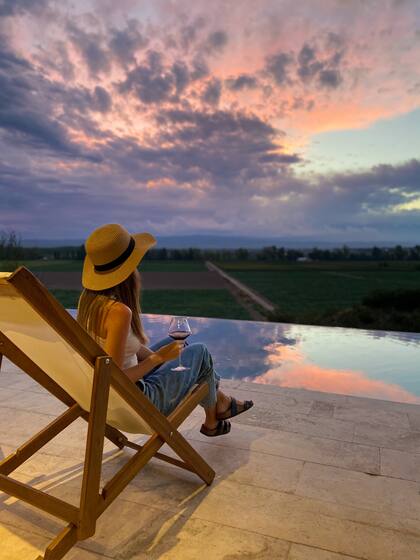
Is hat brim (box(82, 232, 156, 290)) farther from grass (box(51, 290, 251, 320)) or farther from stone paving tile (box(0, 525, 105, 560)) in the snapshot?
grass (box(51, 290, 251, 320))

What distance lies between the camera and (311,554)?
5.30 feet

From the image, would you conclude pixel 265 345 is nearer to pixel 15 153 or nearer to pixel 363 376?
pixel 363 376

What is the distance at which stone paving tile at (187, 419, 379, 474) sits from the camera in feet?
7.59

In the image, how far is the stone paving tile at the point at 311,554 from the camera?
1.60m

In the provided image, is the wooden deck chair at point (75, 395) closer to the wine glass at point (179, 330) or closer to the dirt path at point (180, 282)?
the wine glass at point (179, 330)

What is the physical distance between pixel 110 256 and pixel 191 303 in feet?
44.5

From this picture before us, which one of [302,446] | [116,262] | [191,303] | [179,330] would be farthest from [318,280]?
[116,262]

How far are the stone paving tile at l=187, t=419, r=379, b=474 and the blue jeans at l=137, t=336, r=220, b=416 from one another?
1.73ft

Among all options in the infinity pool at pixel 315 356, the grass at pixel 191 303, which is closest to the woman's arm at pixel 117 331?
the infinity pool at pixel 315 356

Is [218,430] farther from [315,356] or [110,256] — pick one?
[315,356]

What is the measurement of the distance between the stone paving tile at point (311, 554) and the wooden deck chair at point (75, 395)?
0.52 meters

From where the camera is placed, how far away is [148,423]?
5.73ft

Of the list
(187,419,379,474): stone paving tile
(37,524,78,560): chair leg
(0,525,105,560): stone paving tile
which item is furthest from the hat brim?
(187,419,379,474): stone paving tile

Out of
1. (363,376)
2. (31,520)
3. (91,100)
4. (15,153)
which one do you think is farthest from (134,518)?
(15,153)
